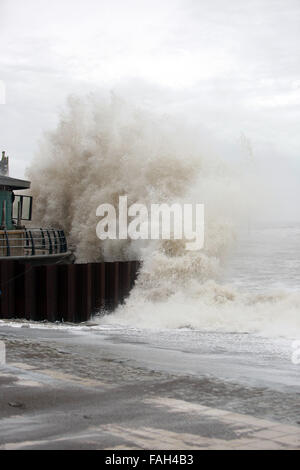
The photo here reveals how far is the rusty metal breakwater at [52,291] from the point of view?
650 inches

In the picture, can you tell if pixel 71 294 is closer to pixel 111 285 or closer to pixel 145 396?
Answer: pixel 111 285

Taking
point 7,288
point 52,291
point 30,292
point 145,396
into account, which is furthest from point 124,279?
point 145,396

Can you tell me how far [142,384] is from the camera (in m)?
7.02

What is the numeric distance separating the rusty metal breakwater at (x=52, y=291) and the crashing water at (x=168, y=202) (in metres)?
0.89

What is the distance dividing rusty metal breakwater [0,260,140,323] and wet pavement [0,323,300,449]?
597 centimetres

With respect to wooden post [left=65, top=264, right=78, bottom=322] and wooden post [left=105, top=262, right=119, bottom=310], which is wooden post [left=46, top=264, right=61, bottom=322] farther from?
wooden post [left=105, top=262, right=119, bottom=310]

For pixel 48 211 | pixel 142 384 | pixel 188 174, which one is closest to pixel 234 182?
pixel 188 174

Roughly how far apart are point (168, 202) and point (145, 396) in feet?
54.5

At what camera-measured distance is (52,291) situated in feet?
54.9

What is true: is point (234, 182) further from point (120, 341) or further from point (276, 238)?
point (276, 238)

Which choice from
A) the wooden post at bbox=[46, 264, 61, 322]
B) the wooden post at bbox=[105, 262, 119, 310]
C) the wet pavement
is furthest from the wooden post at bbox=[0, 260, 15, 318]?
the wet pavement

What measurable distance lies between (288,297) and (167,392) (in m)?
12.4

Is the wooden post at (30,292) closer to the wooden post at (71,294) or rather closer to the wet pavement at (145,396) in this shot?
the wooden post at (71,294)

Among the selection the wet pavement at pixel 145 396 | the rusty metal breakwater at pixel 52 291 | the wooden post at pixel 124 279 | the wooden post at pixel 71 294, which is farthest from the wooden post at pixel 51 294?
the wet pavement at pixel 145 396
